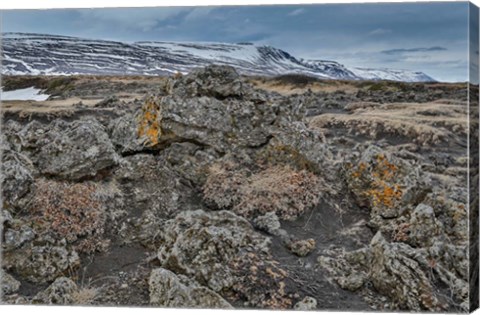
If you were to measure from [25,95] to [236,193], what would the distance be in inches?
129

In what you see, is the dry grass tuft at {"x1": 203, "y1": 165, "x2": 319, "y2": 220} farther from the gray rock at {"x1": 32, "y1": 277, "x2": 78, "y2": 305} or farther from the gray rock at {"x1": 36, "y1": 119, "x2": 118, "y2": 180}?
the gray rock at {"x1": 32, "y1": 277, "x2": 78, "y2": 305}

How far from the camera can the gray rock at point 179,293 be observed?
948cm

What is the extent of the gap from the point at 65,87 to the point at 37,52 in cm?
62

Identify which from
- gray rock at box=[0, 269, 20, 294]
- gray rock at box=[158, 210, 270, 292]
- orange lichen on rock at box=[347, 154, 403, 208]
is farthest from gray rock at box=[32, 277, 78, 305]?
orange lichen on rock at box=[347, 154, 403, 208]

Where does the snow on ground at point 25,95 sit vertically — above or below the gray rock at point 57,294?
above

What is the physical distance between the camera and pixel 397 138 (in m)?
9.81

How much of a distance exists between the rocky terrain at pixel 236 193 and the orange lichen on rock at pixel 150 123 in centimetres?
2

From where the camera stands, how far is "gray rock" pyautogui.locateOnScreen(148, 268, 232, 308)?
31.1ft

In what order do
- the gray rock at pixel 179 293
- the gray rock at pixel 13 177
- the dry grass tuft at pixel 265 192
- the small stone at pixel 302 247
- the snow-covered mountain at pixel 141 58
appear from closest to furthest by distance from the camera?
the gray rock at pixel 179 293 → the small stone at pixel 302 247 → the snow-covered mountain at pixel 141 58 → the dry grass tuft at pixel 265 192 → the gray rock at pixel 13 177

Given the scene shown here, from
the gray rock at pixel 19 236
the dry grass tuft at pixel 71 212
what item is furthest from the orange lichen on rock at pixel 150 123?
the gray rock at pixel 19 236

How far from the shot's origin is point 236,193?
10156 mm

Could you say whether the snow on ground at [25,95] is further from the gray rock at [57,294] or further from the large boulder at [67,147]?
the gray rock at [57,294]

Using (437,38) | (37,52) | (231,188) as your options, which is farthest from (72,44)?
(437,38)

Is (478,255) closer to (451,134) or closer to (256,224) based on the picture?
(451,134)
